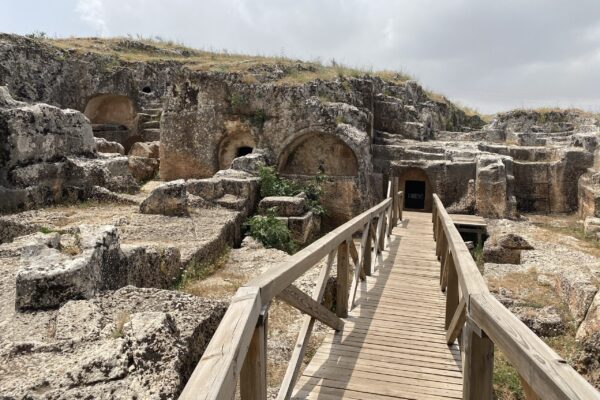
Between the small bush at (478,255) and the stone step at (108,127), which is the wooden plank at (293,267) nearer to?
the small bush at (478,255)

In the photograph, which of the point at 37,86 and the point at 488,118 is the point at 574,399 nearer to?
the point at 37,86

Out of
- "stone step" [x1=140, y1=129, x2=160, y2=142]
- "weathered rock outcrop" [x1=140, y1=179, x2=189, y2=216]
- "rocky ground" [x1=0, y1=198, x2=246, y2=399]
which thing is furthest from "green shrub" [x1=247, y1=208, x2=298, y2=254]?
"stone step" [x1=140, y1=129, x2=160, y2=142]

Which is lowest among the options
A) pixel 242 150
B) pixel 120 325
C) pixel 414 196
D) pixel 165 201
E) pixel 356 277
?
pixel 356 277

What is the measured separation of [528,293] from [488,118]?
27.6 meters

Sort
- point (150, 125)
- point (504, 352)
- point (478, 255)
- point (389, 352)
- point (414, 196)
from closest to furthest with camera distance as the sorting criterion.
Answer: point (504, 352) < point (389, 352) < point (478, 255) < point (414, 196) < point (150, 125)

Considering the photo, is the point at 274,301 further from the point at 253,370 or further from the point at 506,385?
the point at 253,370

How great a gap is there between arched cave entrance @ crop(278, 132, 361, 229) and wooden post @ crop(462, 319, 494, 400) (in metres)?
11.9

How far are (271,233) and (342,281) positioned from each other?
18.2ft

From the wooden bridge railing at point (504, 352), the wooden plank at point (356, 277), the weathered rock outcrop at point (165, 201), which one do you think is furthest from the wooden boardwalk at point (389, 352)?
the weathered rock outcrop at point (165, 201)

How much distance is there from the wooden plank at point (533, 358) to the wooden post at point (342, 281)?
2529 mm

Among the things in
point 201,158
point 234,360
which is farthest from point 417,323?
point 201,158

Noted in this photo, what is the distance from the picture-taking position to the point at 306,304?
3676mm

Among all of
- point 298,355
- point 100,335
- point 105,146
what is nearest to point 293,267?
point 298,355

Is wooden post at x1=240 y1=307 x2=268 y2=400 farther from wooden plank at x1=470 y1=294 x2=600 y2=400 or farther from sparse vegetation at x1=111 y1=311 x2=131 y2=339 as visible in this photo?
wooden plank at x1=470 y1=294 x2=600 y2=400
